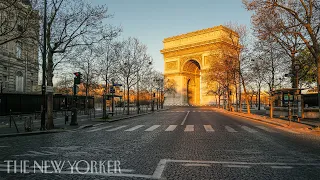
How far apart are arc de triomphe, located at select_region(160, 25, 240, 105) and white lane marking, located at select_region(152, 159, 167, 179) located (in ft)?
184

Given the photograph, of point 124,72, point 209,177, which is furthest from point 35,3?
point 124,72

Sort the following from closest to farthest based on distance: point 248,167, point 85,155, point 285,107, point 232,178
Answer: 1. point 232,178
2. point 248,167
3. point 85,155
4. point 285,107

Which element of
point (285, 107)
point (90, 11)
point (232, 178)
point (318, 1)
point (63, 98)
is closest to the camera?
point (232, 178)

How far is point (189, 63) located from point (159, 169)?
68.5 m

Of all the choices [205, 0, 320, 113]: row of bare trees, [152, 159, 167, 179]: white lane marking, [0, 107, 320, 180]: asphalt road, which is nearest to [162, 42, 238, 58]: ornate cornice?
[205, 0, 320, 113]: row of bare trees

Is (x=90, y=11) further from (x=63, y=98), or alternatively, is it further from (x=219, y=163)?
(x=63, y=98)

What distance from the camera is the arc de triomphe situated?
213 feet

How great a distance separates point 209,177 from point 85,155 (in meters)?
3.93

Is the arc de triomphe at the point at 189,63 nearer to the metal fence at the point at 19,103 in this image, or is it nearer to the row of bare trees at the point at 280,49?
the row of bare trees at the point at 280,49

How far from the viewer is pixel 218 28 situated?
6309 cm

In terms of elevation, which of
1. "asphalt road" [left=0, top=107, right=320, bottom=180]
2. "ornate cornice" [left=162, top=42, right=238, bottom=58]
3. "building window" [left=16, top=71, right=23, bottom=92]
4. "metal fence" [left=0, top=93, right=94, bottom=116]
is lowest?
"asphalt road" [left=0, top=107, right=320, bottom=180]

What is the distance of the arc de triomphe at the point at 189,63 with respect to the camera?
6506 cm

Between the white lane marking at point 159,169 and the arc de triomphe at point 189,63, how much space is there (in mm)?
56086

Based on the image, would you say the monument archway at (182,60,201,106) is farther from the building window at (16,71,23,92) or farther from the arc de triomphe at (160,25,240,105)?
the building window at (16,71,23,92)
